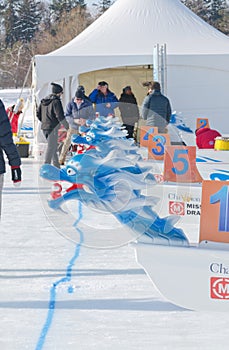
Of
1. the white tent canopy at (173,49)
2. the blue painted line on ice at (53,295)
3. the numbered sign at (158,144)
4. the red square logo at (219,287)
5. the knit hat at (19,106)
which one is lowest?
the blue painted line on ice at (53,295)

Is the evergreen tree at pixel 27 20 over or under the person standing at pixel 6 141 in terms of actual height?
over

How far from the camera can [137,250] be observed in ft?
12.3

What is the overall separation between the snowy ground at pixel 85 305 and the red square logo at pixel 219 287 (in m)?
0.22

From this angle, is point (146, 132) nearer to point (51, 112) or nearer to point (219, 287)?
point (51, 112)

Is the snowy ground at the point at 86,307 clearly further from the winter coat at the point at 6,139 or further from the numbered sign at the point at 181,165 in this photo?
the numbered sign at the point at 181,165

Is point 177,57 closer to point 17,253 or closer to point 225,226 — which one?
point 17,253

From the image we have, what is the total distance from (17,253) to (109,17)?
12.4m

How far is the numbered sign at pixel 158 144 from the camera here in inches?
247

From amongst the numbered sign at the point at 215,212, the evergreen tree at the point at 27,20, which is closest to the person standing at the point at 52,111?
the numbered sign at the point at 215,212

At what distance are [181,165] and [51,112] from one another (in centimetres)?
451

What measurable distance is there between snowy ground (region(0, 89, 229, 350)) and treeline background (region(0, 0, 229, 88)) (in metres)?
43.2

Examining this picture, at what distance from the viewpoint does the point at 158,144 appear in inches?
274

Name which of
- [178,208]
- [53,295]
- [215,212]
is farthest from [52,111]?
[215,212]

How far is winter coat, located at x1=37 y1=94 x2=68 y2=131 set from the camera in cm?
1015
